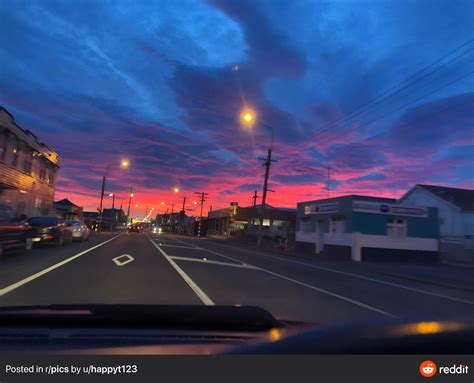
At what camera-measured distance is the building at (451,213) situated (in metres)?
29.6

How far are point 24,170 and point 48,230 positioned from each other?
17.9 meters

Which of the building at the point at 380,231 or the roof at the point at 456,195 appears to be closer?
the building at the point at 380,231

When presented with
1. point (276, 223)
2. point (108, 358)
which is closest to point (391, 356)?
point (108, 358)

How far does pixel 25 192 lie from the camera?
35.2 metres

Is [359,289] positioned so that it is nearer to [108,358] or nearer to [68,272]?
[68,272]

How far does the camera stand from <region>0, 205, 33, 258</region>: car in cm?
1311

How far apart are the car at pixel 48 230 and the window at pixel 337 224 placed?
19.6m

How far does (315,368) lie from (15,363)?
4.74ft

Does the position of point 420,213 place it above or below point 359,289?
above

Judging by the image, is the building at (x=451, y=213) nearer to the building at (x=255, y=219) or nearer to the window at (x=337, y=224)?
the window at (x=337, y=224)

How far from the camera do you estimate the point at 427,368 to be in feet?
4.93

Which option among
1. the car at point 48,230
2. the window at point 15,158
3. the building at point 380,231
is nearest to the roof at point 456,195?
the building at point 380,231

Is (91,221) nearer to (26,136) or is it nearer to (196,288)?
(26,136)

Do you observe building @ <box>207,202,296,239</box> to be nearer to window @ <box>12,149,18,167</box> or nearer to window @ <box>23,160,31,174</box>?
window @ <box>23,160,31,174</box>
